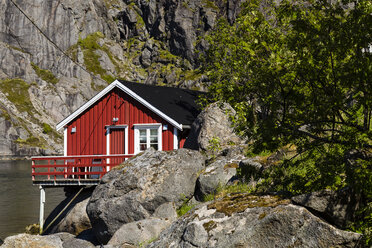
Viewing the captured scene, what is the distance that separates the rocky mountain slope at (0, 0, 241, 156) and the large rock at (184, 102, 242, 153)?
104816 millimetres

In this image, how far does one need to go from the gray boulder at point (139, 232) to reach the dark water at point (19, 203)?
53.0ft

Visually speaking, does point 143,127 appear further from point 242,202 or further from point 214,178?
point 242,202

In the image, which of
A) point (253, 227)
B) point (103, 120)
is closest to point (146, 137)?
point (103, 120)

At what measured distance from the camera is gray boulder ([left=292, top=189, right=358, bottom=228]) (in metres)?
7.19

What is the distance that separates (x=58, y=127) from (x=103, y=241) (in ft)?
46.9

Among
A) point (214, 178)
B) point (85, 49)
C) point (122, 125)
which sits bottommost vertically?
point (214, 178)

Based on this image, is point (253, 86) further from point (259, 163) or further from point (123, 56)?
point (123, 56)

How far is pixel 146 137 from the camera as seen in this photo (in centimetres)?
2655

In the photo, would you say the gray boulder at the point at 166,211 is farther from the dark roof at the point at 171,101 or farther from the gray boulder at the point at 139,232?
the dark roof at the point at 171,101

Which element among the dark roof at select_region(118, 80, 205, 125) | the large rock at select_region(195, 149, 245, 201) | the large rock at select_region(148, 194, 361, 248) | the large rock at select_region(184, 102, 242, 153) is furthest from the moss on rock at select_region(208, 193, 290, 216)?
the dark roof at select_region(118, 80, 205, 125)

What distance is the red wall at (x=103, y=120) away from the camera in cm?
2672

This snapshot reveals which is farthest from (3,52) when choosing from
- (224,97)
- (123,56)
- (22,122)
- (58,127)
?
(224,97)

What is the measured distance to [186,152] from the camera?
1636cm

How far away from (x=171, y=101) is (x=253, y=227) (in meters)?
21.8
